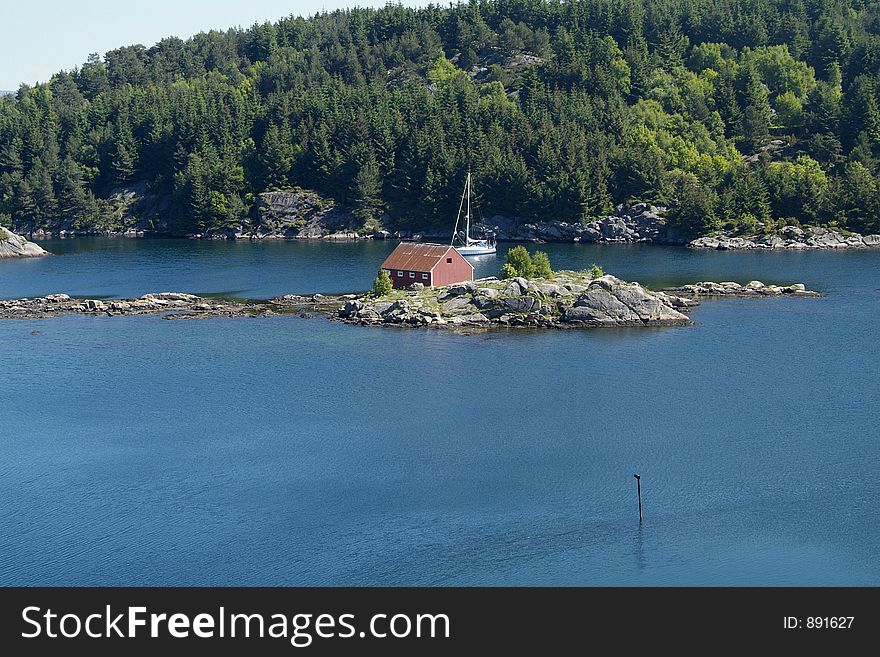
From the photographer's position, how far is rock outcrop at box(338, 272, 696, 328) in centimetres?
8406

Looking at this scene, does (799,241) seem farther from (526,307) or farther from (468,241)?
(526,307)

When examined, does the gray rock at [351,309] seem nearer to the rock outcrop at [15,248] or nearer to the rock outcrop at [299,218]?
the rock outcrop at [15,248]

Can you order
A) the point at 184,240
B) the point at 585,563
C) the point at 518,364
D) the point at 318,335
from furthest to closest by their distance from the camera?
1. the point at 184,240
2. the point at 318,335
3. the point at 518,364
4. the point at 585,563

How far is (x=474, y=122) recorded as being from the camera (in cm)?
16362

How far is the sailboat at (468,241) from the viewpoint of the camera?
13200 centimetres

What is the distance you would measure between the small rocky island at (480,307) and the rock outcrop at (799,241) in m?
37.7

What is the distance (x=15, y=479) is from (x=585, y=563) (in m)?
26.7

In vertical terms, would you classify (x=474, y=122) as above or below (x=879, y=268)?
above

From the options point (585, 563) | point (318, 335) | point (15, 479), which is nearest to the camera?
point (585, 563)

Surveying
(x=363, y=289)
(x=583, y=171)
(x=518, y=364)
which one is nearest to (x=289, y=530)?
(x=518, y=364)

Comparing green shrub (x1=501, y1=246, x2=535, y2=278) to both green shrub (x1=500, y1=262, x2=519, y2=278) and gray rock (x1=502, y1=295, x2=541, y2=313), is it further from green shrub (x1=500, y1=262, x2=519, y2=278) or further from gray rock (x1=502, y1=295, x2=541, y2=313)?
gray rock (x1=502, y1=295, x2=541, y2=313)

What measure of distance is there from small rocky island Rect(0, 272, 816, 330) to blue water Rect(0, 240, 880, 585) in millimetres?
2558

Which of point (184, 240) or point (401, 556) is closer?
point (401, 556)

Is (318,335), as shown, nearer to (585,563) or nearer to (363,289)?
(363,289)
